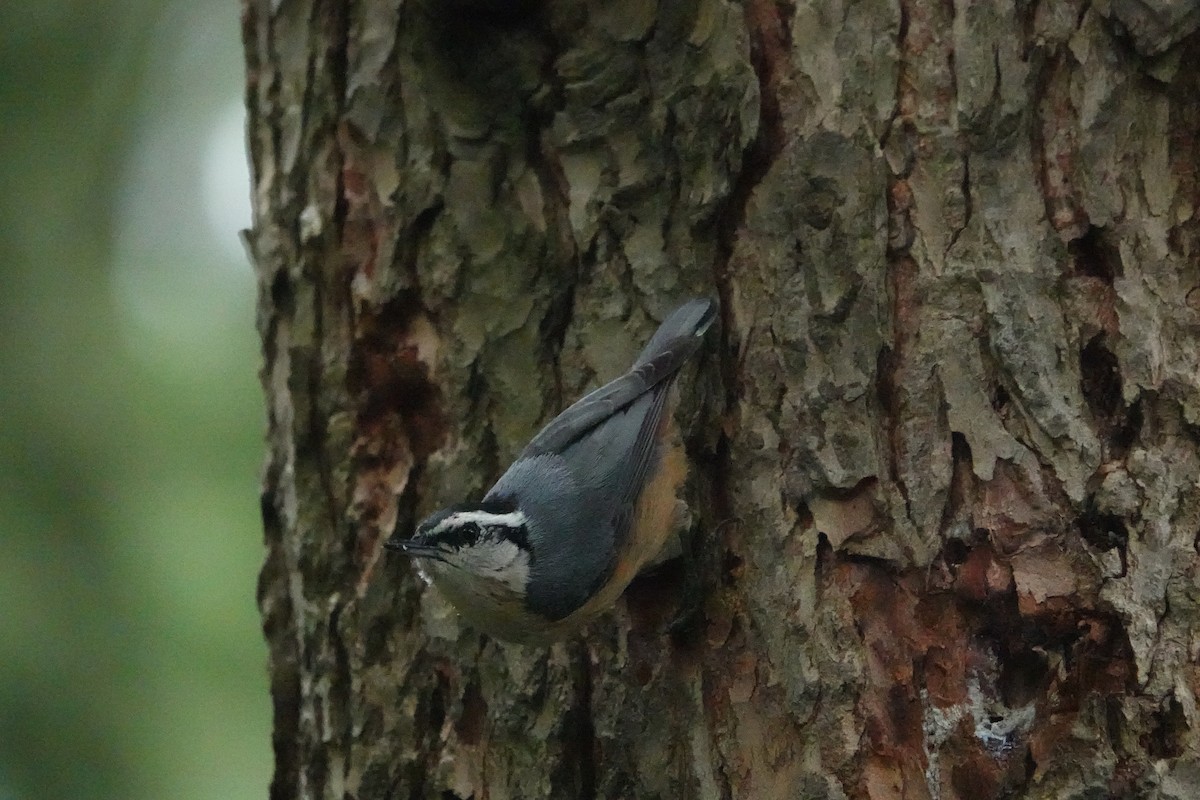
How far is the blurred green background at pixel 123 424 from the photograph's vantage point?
3.50 metres

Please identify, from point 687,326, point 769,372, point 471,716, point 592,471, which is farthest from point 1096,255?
point 471,716

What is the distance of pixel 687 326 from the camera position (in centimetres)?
199

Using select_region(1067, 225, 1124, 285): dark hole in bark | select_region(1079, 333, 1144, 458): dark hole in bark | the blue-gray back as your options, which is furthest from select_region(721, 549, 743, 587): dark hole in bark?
select_region(1067, 225, 1124, 285): dark hole in bark

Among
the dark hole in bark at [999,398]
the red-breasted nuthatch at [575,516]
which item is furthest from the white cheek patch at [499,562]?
the dark hole in bark at [999,398]

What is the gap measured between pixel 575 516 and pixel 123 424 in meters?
2.28

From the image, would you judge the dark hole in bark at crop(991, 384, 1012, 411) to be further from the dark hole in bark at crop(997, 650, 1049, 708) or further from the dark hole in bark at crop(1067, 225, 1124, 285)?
the dark hole in bark at crop(997, 650, 1049, 708)

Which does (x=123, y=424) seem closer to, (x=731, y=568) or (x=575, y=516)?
(x=575, y=516)

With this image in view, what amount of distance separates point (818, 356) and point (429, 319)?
0.79 metres

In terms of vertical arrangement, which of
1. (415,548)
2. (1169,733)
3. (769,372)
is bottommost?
(1169,733)

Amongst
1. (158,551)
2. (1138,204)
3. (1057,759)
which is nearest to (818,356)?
(1138,204)

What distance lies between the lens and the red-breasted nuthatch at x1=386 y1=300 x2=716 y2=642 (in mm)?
2064

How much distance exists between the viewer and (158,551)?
3799mm

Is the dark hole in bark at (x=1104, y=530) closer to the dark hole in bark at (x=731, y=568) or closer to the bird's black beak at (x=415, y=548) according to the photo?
the dark hole in bark at (x=731, y=568)

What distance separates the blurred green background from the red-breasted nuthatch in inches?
74.7
